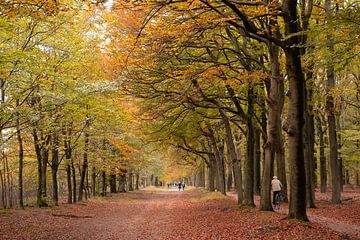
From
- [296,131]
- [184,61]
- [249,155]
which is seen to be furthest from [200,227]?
[184,61]

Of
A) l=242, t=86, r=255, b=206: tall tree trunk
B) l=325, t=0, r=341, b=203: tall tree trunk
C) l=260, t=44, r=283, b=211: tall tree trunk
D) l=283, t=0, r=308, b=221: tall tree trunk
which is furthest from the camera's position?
l=325, t=0, r=341, b=203: tall tree trunk

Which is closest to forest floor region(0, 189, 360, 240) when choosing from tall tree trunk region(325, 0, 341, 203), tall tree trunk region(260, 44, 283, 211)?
tall tree trunk region(260, 44, 283, 211)

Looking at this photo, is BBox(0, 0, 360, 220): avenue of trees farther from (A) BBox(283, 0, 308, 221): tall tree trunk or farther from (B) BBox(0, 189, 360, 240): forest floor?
(B) BBox(0, 189, 360, 240): forest floor

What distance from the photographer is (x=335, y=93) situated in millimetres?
19453

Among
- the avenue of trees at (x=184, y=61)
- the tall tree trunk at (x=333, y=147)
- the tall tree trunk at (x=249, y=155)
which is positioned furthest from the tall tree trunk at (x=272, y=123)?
the tall tree trunk at (x=333, y=147)

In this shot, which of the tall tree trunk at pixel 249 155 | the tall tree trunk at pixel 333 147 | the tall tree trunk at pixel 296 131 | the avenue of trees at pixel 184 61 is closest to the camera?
the avenue of trees at pixel 184 61

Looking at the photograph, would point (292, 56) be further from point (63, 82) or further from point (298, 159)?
point (63, 82)

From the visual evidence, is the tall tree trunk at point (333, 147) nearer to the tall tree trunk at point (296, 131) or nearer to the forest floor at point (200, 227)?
the forest floor at point (200, 227)

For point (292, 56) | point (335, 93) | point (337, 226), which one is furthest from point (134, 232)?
point (335, 93)

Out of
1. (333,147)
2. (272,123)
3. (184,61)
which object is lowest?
(333,147)

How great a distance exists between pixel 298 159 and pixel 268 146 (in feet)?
12.6

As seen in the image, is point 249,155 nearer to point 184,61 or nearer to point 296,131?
point 184,61

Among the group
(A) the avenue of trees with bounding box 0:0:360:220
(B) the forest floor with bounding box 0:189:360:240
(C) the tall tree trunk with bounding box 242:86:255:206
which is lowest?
(B) the forest floor with bounding box 0:189:360:240

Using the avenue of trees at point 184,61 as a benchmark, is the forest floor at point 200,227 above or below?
below
